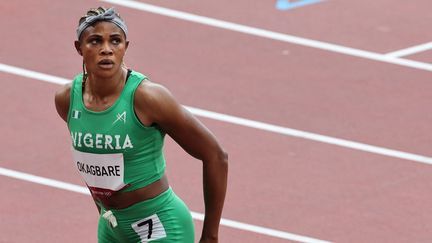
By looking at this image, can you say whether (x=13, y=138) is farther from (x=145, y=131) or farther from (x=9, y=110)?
(x=145, y=131)

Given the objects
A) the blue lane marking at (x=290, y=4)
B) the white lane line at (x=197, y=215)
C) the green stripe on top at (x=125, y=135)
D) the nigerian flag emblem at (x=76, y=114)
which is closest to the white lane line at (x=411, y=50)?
the blue lane marking at (x=290, y=4)

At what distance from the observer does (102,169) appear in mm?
6770

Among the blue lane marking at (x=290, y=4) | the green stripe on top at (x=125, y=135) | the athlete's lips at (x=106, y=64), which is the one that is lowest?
the blue lane marking at (x=290, y=4)

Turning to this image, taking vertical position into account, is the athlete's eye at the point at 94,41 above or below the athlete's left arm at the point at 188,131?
above

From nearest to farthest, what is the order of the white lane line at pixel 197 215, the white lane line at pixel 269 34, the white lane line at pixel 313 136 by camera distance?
the white lane line at pixel 197 215 → the white lane line at pixel 313 136 → the white lane line at pixel 269 34

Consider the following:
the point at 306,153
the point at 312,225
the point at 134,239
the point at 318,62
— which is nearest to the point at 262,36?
the point at 318,62

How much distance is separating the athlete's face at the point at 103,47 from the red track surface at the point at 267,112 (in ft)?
13.4

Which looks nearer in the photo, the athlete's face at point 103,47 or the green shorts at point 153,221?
the athlete's face at point 103,47

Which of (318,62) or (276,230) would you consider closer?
(276,230)

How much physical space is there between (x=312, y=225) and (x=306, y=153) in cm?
143

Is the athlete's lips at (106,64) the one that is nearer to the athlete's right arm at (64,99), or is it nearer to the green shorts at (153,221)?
the athlete's right arm at (64,99)

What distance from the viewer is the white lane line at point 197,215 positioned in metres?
10.5

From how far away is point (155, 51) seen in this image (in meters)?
14.5

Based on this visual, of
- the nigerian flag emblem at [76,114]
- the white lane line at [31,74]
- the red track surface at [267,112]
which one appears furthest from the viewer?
the white lane line at [31,74]
